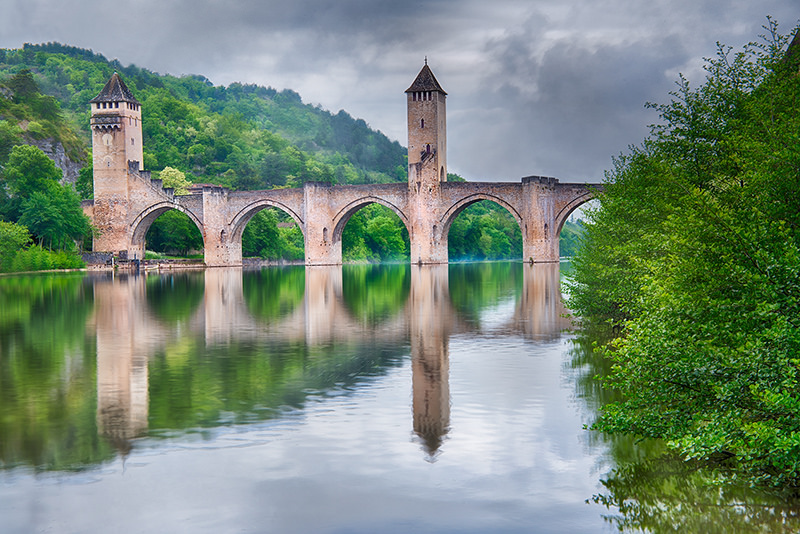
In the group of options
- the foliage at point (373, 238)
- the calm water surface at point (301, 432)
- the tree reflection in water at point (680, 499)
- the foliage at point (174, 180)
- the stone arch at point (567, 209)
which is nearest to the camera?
the tree reflection in water at point (680, 499)

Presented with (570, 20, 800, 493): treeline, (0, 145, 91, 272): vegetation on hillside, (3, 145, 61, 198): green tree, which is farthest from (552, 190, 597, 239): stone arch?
(570, 20, 800, 493): treeline

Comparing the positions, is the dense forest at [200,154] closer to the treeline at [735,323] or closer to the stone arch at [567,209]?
the stone arch at [567,209]

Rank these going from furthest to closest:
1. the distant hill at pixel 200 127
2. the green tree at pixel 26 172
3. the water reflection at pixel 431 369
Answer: the distant hill at pixel 200 127, the green tree at pixel 26 172, the water reflection at pixel 431 369

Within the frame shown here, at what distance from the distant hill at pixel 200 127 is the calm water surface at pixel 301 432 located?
54.9m

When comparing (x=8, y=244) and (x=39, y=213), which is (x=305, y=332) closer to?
(x=8, y=244)

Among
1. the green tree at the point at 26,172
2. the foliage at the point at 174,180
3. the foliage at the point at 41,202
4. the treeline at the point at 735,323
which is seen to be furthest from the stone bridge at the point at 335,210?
the treeline at the point at 735,323

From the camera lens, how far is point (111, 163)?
2340 inches

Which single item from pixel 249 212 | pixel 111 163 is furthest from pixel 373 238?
pixel 111 163

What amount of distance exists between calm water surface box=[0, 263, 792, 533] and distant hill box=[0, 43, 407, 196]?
54879 mm

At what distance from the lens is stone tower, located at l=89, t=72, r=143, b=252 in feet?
194

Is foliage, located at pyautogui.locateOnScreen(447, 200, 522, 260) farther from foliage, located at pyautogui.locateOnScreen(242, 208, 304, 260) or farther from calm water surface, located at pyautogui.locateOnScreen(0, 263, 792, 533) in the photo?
calm water surface, located at pyautogui.locateOnScreen(0, 263, 792, 533)

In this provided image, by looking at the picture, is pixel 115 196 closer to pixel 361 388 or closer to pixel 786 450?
pixel 361 388

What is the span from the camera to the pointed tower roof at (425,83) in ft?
186

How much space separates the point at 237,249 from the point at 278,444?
54959 millimetres
